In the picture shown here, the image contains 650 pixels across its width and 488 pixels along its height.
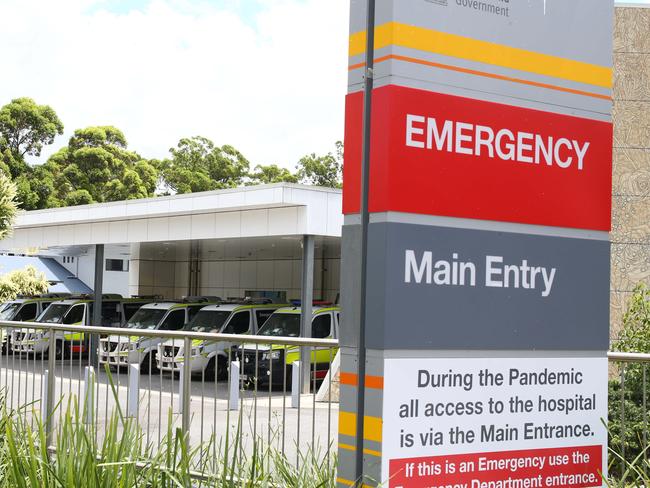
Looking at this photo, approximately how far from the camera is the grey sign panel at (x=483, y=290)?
12.6 feet

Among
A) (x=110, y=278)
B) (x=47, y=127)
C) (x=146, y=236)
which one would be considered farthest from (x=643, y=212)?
(x=47, y=127)

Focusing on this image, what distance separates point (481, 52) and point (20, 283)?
2279 centimetres

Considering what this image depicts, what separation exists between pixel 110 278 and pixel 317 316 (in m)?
33.2

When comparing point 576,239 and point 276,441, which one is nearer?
A: point 576,239

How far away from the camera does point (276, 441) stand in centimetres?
625

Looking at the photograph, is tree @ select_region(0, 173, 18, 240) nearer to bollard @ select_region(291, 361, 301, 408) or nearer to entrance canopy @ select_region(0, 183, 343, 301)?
entrance canopy @ select_region(0, 183, 343, 301)

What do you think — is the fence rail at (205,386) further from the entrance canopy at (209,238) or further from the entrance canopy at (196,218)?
the entrance canopy at (209,238)

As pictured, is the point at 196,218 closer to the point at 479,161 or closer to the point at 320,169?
the point at 479,161

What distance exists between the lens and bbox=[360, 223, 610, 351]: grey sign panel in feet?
12.6

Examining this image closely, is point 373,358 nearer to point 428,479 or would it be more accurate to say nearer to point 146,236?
point 428,479

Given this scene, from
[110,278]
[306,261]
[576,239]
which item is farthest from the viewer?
[110,278]

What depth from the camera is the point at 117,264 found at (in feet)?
185

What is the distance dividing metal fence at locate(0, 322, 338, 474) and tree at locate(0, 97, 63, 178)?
193ft

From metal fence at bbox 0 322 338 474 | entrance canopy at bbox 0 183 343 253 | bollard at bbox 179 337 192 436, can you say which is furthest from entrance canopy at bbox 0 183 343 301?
bollard at bbox 179 337 192 436
